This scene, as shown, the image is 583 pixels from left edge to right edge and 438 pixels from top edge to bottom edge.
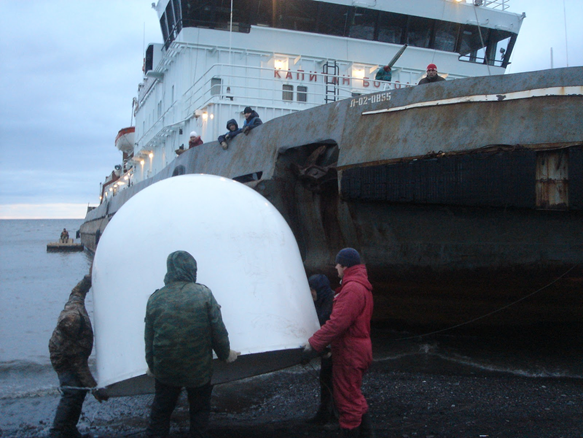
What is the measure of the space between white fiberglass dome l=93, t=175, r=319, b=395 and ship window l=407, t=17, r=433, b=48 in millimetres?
9432

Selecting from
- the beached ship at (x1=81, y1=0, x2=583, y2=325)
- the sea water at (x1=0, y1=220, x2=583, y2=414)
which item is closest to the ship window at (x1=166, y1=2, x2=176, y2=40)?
the beached ship at (x1=81, y1=0, x2=583, y2=325)

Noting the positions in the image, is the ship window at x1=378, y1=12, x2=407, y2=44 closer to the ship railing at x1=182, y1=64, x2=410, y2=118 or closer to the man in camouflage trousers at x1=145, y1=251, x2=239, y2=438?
the ship railing at x1=182, y1=64, x2=410, y2=118

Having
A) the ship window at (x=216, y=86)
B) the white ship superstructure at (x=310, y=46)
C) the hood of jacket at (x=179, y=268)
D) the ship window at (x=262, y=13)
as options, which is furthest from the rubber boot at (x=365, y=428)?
the ship window at (x=262, y=13)

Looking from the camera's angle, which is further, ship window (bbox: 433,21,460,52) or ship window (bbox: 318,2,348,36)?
ship window (bbox: 433,21,460,52)

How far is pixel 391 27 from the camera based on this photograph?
11820 millimetres

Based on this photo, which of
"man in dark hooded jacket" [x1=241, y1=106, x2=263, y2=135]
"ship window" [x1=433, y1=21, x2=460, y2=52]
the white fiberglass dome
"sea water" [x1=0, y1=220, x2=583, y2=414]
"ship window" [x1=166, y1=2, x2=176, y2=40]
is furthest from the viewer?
"ship window" [x1=433, y1=21, x2=460, y2=52]

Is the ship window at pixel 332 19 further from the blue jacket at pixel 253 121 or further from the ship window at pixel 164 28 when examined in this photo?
the blue jacket at pixel 253 121

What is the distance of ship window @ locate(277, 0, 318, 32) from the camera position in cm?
1103

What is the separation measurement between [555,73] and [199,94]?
7073mm

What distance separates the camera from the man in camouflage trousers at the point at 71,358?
3873 mm

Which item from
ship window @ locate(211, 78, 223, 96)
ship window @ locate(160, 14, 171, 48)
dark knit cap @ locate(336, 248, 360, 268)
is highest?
ship window @ locate(160, 14, 171, 48)

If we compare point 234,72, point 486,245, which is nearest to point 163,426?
point 486,245

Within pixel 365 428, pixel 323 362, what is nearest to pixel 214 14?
pixel 323 362

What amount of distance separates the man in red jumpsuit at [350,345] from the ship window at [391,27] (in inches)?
369
